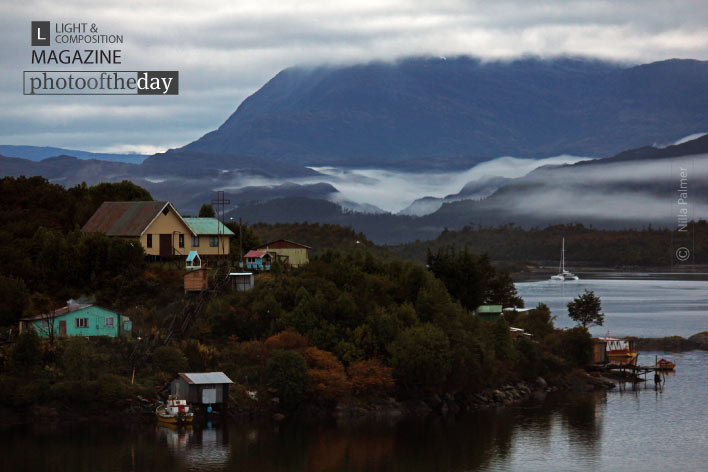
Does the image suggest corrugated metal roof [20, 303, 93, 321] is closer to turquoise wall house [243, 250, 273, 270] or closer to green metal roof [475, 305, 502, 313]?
turquoise wall house [243, 250, 273, 270]

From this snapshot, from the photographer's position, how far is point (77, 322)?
228ft

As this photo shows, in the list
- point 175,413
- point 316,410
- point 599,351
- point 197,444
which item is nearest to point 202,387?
point 175,413

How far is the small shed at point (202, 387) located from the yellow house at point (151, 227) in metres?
18.8

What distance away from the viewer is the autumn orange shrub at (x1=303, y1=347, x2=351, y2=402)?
6650 cm

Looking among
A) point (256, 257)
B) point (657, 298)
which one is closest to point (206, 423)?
point (256, 257)

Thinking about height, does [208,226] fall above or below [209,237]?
above

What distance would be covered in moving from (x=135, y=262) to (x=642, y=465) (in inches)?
1510

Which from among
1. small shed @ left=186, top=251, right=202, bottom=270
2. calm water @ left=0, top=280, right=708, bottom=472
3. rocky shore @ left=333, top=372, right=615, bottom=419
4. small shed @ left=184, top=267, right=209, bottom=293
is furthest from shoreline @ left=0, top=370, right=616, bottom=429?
small shed @ left=186, top=251, right=202, bottom=270

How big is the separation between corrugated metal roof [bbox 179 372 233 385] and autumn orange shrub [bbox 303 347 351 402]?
5372mm

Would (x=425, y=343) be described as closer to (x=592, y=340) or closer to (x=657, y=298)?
(x=592, y=340)

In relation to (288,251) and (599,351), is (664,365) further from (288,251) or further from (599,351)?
(288,251)

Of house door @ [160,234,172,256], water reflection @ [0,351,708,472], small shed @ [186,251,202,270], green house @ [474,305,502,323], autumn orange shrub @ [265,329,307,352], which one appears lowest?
water reflection @ [0,351,708,472]

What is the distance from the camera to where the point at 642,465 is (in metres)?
57.9

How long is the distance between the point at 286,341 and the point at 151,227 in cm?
1883
